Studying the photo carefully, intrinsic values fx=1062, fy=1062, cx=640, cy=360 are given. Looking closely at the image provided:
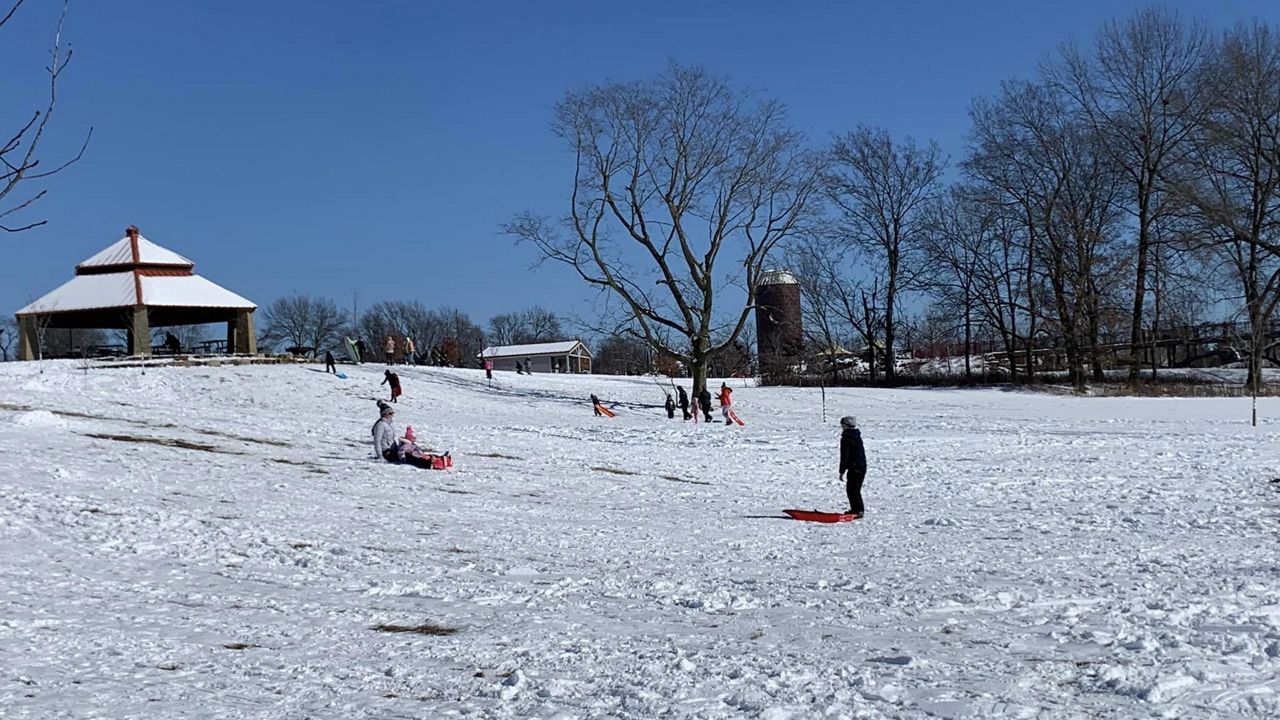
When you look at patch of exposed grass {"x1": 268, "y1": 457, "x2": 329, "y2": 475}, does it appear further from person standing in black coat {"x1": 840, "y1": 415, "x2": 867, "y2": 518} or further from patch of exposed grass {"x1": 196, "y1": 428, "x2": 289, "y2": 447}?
person standing in black coat {"x1": 840, "y1": 415, "x2": 867, "y2": 518}

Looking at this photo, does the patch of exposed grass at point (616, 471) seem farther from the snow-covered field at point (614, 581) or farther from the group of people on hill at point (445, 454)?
the group of people on hill at point (445, 454)

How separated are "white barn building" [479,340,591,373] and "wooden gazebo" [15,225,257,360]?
57.5m

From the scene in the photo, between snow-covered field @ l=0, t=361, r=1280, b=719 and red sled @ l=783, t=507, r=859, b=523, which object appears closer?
snow-covered field @ l=0, t=361, r=1280, b=719

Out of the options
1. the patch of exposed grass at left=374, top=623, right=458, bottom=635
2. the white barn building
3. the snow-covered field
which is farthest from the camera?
the white barn building

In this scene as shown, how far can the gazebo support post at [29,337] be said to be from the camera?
49.4 meters

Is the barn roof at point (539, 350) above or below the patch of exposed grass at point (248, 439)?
above

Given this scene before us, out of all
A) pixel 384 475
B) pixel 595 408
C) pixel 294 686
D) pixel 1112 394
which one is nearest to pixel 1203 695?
pixel 294 686

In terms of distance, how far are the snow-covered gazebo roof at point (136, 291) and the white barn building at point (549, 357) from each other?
57939mm

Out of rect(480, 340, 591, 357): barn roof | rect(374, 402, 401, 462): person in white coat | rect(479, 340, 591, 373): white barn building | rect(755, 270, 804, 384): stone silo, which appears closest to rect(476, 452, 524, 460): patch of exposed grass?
rect(374, 402, 401, 462): person in white coat

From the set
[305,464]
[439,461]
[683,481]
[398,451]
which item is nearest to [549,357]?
[683,481]

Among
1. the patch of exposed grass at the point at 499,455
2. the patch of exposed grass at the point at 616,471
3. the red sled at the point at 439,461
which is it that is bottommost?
the patch of exposed grass at the point at 616,471

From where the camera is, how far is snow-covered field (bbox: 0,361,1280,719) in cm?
646

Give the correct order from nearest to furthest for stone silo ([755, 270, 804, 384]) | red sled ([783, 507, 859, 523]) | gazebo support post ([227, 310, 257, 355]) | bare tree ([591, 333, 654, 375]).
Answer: red sled ([783, 507, 859, 523]), gazebo support post ([227, 310, 257, 355]), stone silo ([755, 270, 804, 384]), bare tree ([591, 333, 654, 375])

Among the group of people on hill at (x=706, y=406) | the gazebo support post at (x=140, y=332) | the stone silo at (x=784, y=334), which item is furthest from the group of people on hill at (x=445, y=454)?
the stone silo at (x=784, y=334)
